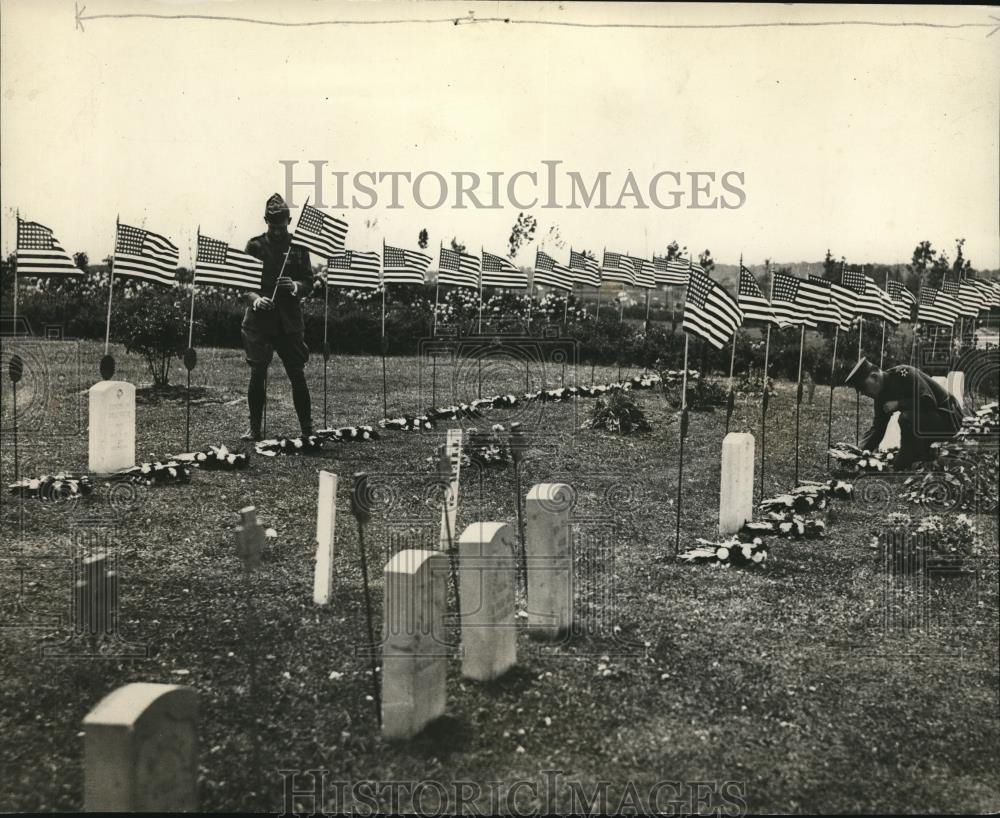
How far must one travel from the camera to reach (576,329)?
1858cm

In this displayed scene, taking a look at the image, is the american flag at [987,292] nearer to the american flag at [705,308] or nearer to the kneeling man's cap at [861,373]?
the kneeling man's cap at [861,373]

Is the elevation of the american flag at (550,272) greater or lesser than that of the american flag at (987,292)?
greater

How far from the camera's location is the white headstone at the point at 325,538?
587 centimetres

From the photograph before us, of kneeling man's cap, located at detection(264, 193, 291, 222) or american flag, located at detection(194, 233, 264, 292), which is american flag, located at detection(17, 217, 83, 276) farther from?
kneeling man's cap, located at detection(264, 193, 291, 222)

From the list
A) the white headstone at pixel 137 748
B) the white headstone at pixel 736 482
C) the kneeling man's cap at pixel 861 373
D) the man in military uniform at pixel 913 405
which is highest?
the kneeling man's cap at pixel 861 373

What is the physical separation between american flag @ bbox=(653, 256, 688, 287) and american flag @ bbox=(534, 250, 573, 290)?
1876 millimetres

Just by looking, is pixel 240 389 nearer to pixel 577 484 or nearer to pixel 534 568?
pixel 577 484

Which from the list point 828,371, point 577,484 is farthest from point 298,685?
point 828,371

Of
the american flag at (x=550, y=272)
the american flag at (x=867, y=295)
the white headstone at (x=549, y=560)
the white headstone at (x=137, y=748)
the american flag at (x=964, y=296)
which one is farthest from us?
the american flag at (x=550, y=272)

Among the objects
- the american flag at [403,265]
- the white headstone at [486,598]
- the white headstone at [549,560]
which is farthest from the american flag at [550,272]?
the white headstone at [486,598]

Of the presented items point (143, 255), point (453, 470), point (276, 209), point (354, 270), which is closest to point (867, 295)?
point (453, 470)

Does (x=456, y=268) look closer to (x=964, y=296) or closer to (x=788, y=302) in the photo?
(x=788, y=302)

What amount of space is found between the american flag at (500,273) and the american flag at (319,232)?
150 inches

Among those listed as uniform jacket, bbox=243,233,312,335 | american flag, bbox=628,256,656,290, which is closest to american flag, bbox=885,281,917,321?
american flag, bbox=628,256,656,290
